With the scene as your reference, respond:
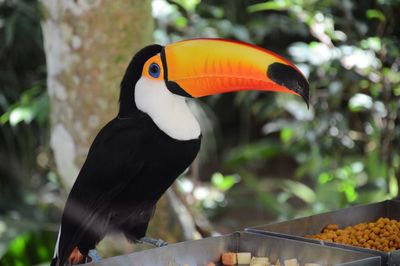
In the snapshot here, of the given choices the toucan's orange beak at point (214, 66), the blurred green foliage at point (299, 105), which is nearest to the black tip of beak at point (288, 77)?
the toucan's orange beak at point (214, 66)

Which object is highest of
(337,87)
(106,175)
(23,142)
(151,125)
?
(151,125)

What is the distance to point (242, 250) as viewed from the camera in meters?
1.76

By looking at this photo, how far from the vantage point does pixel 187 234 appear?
8.96 feet

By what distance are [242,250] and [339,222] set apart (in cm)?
37

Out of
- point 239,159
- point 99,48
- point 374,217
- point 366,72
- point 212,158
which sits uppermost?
point 99,48

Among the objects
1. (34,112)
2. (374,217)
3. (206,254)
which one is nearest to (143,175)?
(206,254)

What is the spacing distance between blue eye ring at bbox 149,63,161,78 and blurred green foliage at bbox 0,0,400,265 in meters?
1.05

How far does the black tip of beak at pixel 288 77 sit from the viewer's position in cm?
167

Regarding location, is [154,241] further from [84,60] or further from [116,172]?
[84,60]

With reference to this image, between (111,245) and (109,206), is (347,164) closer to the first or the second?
(111,245)

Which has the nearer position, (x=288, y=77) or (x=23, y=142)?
(x=288, y=77)

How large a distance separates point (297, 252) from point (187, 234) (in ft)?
3.60

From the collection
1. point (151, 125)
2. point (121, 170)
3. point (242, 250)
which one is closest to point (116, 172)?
point (121, 170)

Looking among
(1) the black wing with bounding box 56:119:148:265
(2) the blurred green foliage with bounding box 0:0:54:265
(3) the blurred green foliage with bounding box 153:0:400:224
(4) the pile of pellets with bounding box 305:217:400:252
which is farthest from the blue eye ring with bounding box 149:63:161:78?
(2) the blurred green foliage with bounding box 0:0:54:265
